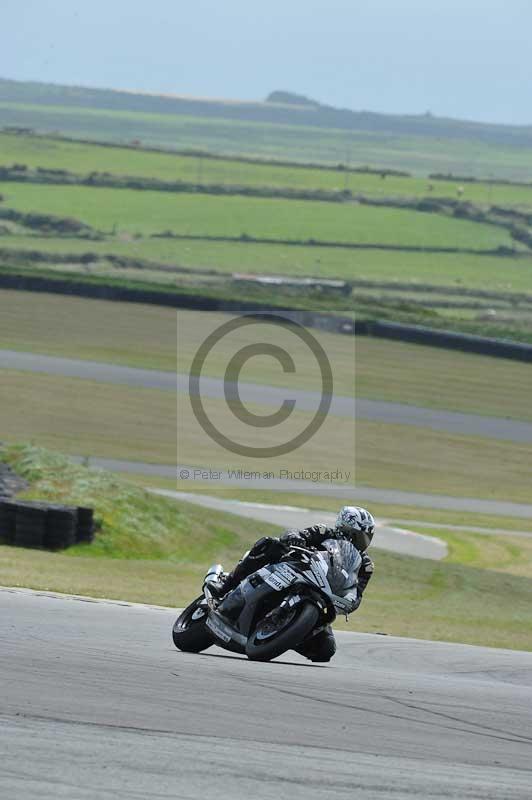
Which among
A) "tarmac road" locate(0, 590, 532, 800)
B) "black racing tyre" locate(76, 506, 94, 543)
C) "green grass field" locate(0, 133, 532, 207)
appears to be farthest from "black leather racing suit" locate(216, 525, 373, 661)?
"green grass field" locate(0, 133, 532, 207)

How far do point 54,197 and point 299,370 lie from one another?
68555 mm

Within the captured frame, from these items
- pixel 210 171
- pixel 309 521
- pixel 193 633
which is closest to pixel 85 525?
pixel 309 521

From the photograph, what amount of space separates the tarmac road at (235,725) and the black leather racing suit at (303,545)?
17 centimetres

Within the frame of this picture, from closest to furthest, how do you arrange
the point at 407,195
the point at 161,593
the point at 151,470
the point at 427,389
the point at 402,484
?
the point at 161,593 < the point at 151,470 < the point at 402,484 < the point at 427,389 < the point at 407,195

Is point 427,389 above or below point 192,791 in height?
below

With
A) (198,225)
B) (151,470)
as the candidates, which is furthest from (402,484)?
(198,225)

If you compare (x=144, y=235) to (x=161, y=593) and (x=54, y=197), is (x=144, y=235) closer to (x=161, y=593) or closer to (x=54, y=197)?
(x=54, y=197)

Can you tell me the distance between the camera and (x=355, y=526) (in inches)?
438

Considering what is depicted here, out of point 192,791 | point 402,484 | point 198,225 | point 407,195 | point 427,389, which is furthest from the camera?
point 407,195

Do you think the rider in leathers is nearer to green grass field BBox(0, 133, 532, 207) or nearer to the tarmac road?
the tarmac road

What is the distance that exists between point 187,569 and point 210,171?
13875cm

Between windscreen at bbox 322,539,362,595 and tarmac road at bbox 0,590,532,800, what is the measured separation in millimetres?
657

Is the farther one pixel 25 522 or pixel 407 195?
pixel 407 195

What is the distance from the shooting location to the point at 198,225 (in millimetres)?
115875
